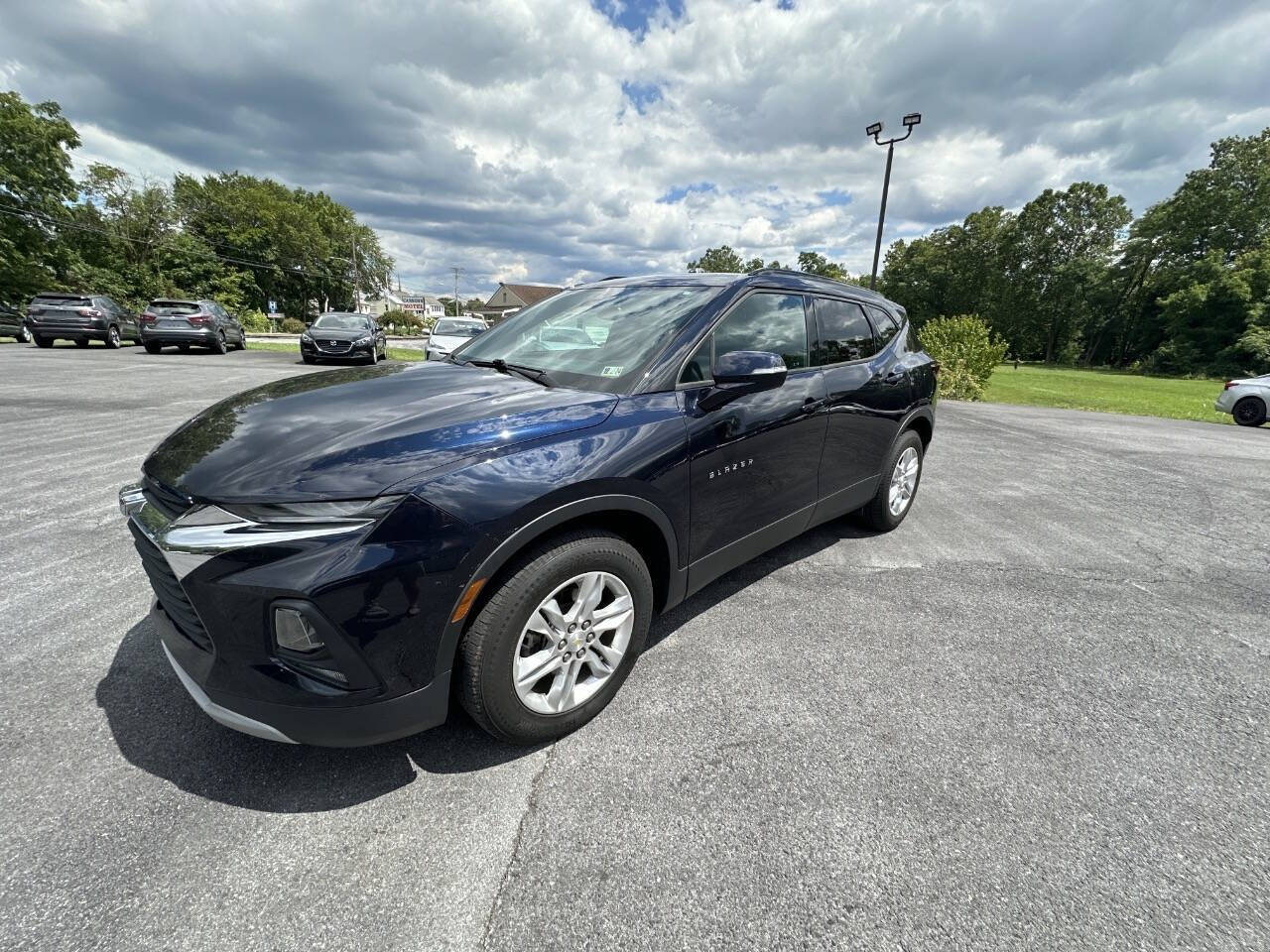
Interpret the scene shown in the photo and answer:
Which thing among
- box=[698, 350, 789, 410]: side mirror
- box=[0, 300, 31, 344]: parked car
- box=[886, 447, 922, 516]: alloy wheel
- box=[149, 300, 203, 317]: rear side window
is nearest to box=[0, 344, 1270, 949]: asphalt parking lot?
box=[886, 447, 922, 516]: alloy wheel

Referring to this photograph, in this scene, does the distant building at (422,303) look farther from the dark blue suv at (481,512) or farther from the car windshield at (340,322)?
the dark blue suv at (481,512)

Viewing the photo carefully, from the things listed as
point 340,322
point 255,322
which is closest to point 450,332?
point 340,322

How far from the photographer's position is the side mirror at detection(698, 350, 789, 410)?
2.26m

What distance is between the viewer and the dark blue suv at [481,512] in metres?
1.56

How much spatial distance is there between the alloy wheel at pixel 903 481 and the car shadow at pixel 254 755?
3.35 m

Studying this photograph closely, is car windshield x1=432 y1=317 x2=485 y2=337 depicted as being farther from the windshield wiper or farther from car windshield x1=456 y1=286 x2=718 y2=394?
the windshield wiper

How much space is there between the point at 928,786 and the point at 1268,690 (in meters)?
1.98

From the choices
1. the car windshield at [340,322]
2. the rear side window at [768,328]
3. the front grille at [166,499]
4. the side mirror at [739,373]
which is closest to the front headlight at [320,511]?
the front grille at [166,499]

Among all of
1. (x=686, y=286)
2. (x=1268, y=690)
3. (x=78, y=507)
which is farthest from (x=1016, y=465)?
(x=78, y=507)

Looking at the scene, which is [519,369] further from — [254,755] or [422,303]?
[422,303]

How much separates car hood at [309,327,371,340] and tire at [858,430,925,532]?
48.8 ft

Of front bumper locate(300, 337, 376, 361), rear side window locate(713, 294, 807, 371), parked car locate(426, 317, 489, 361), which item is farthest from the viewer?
front bumper locate(300, 337, 376, 361)

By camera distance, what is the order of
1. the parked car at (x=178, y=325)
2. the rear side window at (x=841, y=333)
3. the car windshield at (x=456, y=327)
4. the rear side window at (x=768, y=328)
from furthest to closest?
the parked car at (x=178, y=325) < the car windshield at (x=456, y=327) < the rear side window at (x=841, y=333) < the rear side window at (x=768, y=328)

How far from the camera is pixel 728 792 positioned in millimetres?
1845
